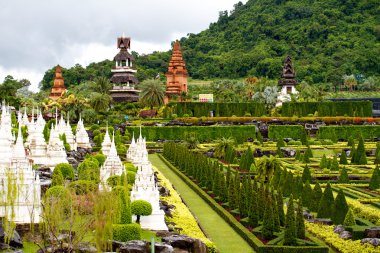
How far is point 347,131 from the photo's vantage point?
7219cm

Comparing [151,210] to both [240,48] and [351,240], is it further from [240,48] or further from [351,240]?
[240,48]

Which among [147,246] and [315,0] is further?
[315,0]

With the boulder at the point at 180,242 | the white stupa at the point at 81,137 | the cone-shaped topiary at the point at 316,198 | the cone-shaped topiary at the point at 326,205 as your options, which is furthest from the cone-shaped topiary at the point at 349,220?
the white stupa at the point at 81,137

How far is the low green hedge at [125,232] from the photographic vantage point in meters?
21.0

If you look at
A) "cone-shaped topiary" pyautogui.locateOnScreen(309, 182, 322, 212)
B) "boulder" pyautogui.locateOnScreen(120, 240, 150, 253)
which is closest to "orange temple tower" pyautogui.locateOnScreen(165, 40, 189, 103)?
"cone-shaped topiary" pyautogui.locateOnScreen(309, 182, 322, 212)

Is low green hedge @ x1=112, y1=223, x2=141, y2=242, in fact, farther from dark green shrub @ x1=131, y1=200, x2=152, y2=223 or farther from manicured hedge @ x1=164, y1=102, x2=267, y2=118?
manicured hedge @ x1=164, y1=102, x2=267, y2=118

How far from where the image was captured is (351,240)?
23.5 metres

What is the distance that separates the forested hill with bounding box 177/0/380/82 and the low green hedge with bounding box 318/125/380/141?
4451cm

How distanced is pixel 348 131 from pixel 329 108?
9834 millimetres

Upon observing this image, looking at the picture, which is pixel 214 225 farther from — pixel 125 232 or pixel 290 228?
pixel 125 232

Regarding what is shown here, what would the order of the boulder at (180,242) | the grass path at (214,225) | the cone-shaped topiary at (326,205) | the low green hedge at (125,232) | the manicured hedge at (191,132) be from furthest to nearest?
the manicured hedge at (191,132) < the cone-shaped topiary at (326,205) < the grass path at (214,225) < the low green hedge at (125,232) < the boulder at (180,242)

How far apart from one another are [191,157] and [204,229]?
17.5 meters

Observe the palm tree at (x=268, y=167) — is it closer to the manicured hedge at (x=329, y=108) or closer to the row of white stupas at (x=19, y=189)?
the row of white stupas at (x=19, y=189)

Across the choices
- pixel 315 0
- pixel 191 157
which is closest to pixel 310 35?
pixel 315 0
